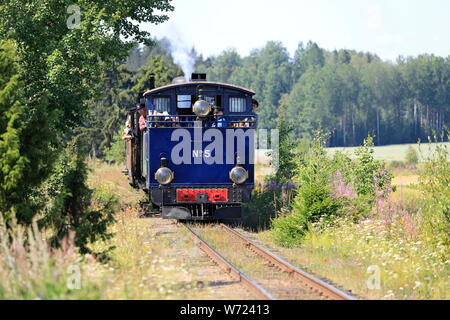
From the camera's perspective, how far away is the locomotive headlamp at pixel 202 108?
14.7 m

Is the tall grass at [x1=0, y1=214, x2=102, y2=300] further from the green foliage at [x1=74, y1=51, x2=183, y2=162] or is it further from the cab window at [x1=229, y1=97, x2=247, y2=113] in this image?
the green foliage at [x1=74, y1=51, x2=183, y2=162]

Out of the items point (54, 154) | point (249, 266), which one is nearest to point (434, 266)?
point (249, 266)

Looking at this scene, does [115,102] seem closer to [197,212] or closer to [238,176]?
[197,212]

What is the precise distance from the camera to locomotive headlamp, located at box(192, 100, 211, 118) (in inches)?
579

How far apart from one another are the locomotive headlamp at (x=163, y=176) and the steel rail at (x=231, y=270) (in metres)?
1.69

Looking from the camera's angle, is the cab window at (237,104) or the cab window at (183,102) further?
the cab window at (237,104)

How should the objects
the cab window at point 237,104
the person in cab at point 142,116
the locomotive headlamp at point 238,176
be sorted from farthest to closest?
1. the person in cab at point 142,116
2. the cab window at point 237,104
3. the locomotive headlamp at point 238,176

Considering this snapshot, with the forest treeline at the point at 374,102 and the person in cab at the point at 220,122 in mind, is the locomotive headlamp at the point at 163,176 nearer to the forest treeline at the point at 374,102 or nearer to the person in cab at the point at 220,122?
the person in cab at the point at 220,122

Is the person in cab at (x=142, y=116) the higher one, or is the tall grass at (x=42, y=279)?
the person in cab at (x=142, y=116)

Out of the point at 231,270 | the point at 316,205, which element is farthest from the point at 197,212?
the point at 231,270

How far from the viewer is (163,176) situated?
1470 cm

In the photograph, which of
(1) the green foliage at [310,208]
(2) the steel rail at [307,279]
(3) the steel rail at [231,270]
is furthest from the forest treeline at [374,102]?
(2) the steel rail at [307,279]

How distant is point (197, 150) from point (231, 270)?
5731 mm
